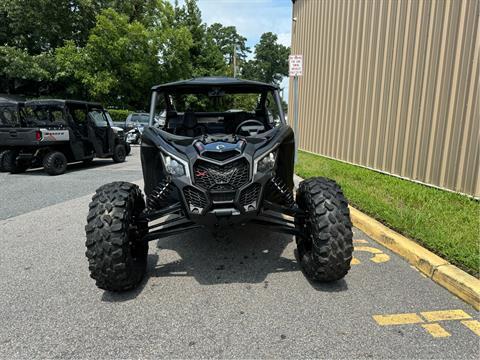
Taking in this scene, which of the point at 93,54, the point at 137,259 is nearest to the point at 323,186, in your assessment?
the point at 137,259

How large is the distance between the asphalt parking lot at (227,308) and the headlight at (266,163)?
1091mm

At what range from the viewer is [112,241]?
2902mm

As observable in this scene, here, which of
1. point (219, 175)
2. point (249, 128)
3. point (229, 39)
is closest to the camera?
point (219, 175)

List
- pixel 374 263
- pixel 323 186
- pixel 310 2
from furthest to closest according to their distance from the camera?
pixel 310 2 → pixel 374 263 → pixel 323 186

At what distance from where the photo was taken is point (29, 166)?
10.3 meters

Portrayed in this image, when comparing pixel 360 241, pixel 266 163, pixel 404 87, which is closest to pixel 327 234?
pixel 266 163

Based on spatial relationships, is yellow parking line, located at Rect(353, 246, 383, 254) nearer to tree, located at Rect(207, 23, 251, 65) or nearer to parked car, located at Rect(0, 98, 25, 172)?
parked car, located at Rect(0, 98, 25, 172)

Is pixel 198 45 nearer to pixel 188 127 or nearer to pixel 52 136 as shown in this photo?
pixel 52 136

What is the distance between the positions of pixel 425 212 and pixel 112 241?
4003mm

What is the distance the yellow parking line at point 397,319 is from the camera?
266cm

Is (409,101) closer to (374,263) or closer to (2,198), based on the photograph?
(374,263)

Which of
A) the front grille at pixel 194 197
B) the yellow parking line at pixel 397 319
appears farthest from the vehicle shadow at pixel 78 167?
the yellow parking line at pixel 397 319

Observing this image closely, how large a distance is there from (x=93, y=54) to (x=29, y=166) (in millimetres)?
15942

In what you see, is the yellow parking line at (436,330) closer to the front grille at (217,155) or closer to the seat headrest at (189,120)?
the front grille at (217,155)
